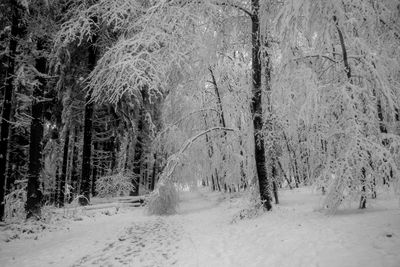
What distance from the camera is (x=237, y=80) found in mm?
14320

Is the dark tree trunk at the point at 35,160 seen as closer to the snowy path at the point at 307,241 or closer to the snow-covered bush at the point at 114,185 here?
the snowy path at the point at 307,241

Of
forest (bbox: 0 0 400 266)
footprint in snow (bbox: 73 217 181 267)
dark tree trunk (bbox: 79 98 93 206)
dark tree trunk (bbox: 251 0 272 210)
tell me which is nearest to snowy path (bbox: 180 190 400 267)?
footprint in snow (bbox: 73 217 181 267)

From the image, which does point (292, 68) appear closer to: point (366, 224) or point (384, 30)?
point (384, 30)

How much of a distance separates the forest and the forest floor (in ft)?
2.68

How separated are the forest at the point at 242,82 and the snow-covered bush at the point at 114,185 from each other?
2756 millimetres

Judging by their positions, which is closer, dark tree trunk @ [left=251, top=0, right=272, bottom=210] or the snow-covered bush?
dark tree trunk @ [left=251, top=0, right=272, bottom=210]

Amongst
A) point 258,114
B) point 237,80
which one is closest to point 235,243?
point 258,114

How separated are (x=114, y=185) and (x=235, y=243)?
12512 mm

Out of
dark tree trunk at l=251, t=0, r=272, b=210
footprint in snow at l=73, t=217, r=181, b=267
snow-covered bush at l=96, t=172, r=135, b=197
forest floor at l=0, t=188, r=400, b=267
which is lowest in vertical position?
footprint in snow at l=73, t=217, r=181, b=267

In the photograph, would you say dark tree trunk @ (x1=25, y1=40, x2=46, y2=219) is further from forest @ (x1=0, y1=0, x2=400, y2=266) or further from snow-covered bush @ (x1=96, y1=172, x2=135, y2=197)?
snow-covered bush @ (x1=96, y1=172, x2=135, y2=197)

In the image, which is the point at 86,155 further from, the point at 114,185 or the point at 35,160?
the point at 114,185

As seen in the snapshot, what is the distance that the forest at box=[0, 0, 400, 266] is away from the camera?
627cm

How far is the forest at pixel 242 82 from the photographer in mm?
6270

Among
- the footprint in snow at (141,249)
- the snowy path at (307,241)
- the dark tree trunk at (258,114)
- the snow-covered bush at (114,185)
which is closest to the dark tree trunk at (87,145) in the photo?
the snow-covered bush at (114,185)
